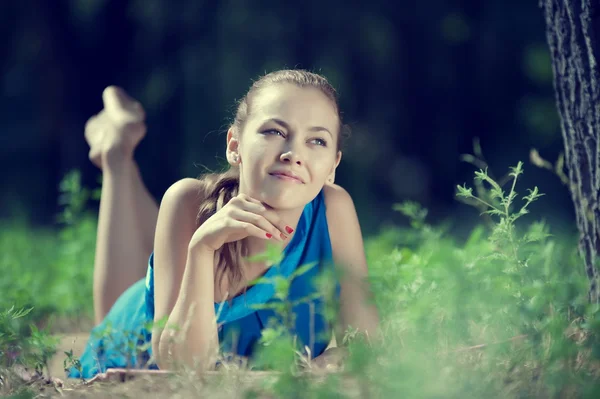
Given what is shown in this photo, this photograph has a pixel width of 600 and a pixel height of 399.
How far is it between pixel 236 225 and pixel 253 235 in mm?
115

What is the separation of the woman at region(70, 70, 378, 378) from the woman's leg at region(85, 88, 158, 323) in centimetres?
39

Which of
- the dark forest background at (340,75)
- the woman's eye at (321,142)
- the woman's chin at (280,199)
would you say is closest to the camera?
the woman's chin at (280,199)

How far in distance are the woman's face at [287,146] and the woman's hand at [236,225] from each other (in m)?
0.12

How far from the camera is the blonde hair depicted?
8.89 ft

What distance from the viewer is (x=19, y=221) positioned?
26.1ft

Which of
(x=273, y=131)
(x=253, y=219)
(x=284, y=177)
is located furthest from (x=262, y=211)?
(x=273, y=131)

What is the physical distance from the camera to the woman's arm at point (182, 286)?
2375 mm

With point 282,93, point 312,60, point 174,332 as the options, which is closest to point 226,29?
point 312,60

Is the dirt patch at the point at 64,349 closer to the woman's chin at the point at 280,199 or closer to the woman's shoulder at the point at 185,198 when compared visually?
the woman's shoulder at the point at 185,198

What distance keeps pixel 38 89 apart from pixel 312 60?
137 inches

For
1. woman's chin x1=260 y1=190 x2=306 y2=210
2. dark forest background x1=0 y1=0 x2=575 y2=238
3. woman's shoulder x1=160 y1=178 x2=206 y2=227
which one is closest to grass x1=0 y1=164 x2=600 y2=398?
woman's chin x1=260 y1=190 x2=306 y2=210

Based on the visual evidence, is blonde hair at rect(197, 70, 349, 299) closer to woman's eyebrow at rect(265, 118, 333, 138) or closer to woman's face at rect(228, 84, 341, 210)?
woman's face at rect(228, 84, 341, 210)

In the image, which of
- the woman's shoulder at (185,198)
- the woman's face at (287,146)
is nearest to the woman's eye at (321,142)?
the woman's face at (287,146)

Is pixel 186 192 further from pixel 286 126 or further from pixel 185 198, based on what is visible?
pixel 286 126
